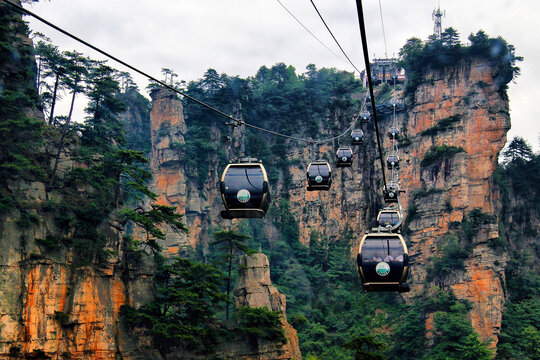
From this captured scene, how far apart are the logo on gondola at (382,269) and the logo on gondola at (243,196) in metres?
3.24

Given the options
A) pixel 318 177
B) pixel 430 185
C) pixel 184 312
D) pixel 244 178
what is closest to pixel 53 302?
pixel 184 312

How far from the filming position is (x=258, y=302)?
1521 inches

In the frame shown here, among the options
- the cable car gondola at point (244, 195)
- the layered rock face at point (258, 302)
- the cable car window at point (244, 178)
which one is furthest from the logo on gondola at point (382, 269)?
the layered rock face at point (258, 302)

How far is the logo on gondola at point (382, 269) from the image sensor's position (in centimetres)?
1391

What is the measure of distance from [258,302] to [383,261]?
83.6ft

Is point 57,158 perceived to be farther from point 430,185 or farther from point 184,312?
point 430,185

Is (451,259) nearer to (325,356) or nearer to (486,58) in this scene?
(325,356)

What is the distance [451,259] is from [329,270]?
403 inches

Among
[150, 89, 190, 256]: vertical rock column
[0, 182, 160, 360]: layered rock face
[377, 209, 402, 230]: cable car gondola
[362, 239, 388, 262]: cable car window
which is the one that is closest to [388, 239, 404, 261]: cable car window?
[362, 239, 388, 262]: cable car window

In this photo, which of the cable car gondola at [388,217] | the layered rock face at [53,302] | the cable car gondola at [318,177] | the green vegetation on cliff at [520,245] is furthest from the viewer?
the green vegetation on cliff at [520,245]

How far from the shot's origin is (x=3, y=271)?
29156mm

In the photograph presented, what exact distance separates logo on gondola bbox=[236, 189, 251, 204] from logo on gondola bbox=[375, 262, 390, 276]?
324 centimetres

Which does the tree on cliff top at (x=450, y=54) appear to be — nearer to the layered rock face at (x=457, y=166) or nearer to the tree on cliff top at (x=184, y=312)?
the layered rock face at (x=457, y=166)

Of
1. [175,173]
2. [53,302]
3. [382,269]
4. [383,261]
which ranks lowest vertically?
[53,302]
